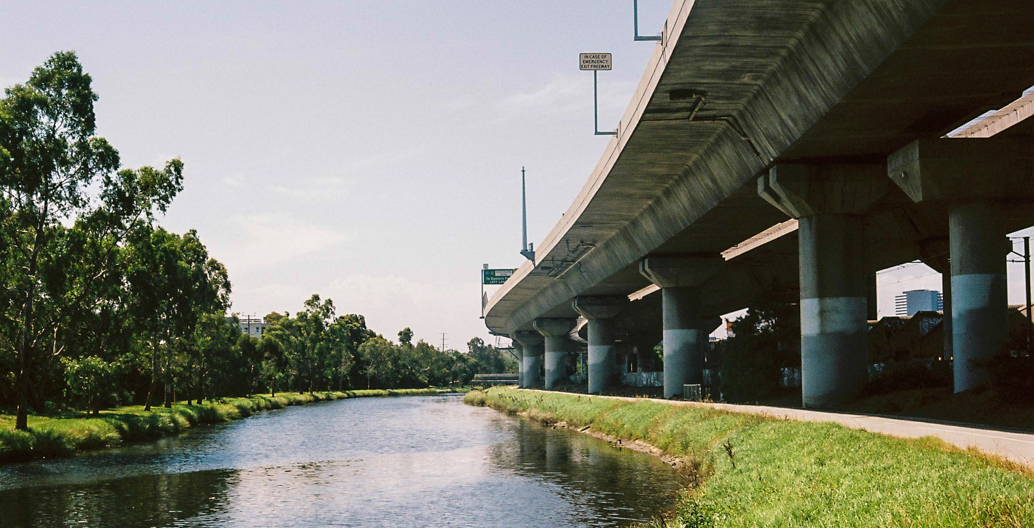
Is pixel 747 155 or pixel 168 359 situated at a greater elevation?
pixel 747 155

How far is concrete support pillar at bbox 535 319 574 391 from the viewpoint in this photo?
102000 mm

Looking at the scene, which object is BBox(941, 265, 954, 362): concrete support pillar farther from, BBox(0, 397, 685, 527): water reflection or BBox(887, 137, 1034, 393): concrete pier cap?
BBox(0, 397, 685, 527): water reflection

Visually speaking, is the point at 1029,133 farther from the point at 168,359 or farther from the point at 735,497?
the point at 168,359

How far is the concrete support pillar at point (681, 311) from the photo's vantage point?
176 ft

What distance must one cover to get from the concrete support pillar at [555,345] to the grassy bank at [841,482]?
71.8m

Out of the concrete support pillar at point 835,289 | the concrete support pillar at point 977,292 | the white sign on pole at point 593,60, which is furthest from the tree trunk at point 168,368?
the concrete support pillar at point 977,292

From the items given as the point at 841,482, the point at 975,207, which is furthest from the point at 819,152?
the point at 841,482

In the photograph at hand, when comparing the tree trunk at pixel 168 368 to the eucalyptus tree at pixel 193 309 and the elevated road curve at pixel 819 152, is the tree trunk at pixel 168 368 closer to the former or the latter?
the eucalyptus tree at pixel 193 309

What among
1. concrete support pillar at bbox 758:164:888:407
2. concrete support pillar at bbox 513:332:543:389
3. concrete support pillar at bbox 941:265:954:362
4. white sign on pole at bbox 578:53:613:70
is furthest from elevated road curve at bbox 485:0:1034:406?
concrete support pillar at bbox 513:332:543:389

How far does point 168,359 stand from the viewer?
65562 millimetres

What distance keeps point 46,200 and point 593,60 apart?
1111 inches

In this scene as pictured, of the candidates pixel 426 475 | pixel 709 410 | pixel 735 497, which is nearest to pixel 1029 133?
pixel 709 410

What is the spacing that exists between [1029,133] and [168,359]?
55.7 metres

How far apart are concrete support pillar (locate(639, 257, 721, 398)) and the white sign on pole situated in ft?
36.8
